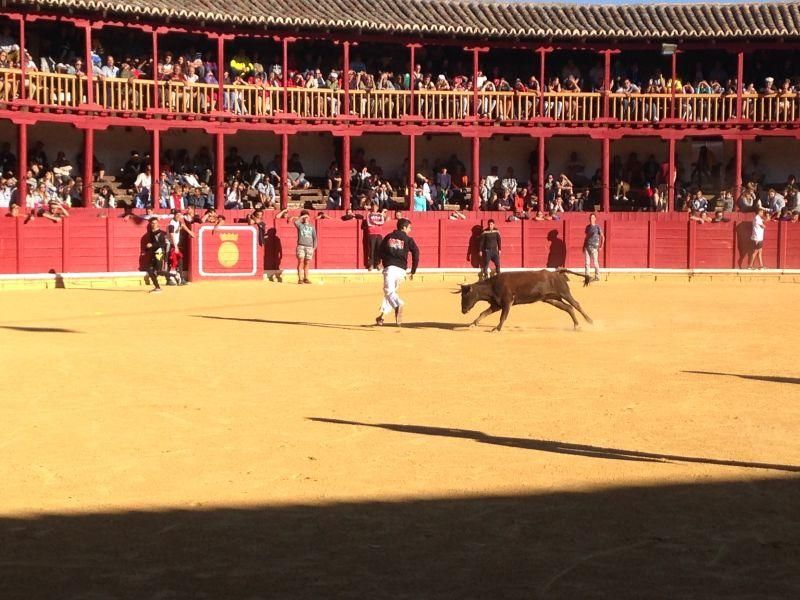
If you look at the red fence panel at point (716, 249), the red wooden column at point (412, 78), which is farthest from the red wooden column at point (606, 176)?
the red wooden column at point (412, 78)

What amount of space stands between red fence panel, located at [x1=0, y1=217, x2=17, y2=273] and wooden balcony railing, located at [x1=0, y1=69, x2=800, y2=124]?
Answer: 394cm

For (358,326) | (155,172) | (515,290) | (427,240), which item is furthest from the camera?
(427,240)

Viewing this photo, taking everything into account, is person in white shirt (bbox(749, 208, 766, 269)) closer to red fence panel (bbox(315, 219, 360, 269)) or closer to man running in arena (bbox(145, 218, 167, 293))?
red fence panel (bbox(315, 219, 360, 269))

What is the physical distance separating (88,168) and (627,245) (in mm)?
12144

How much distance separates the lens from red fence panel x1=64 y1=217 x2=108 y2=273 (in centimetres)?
2869

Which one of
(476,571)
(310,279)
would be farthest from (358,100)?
(476,571)

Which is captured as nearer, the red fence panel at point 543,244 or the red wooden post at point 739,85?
the red fence panel at point 543,244

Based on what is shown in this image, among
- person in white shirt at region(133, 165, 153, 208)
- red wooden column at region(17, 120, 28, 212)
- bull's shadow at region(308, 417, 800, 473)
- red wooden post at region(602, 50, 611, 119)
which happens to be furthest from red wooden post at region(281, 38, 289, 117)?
bull's shadow at region(308, 417, 800, 473)

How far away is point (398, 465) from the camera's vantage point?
350 inches

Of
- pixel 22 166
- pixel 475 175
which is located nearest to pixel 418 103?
pixel 475 175

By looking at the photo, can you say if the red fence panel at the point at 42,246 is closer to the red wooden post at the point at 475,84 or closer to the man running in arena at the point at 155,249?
the man running in arena at the point at 155,249

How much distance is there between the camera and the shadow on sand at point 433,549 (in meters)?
6.06

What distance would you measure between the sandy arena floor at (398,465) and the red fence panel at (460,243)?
15.3m

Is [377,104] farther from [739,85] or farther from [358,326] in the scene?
[358,326]
